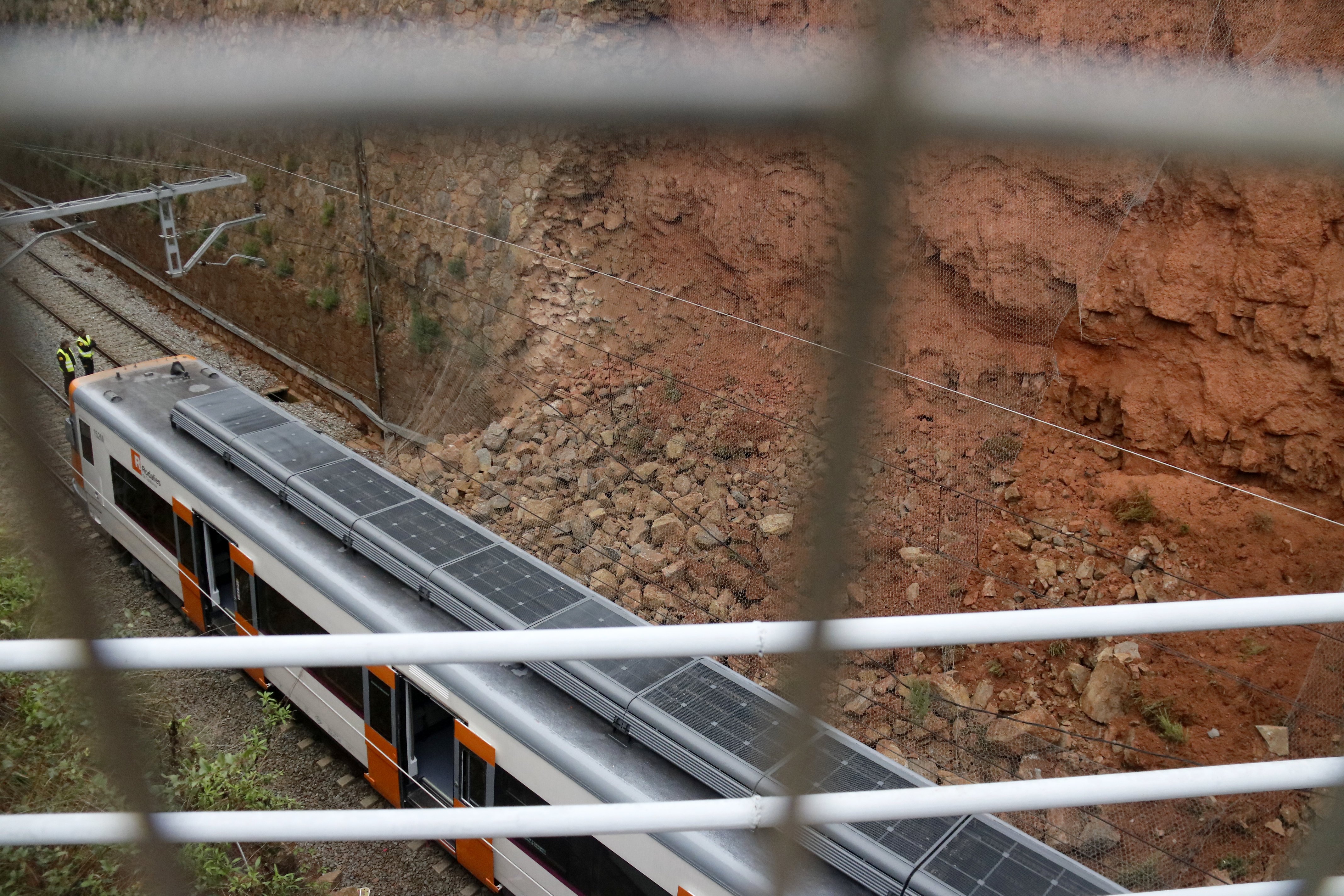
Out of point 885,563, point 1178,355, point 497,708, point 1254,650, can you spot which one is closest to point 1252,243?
point 1178,355

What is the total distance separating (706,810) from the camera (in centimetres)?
Answer: 100

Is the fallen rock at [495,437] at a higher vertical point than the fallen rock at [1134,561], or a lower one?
lower

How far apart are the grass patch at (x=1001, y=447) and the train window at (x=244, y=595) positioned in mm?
4076

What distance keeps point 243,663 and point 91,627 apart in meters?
0.21

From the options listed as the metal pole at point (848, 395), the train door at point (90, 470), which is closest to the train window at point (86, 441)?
the train door at point (90, 470)

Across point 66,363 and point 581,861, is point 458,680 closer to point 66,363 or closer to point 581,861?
point 581,861

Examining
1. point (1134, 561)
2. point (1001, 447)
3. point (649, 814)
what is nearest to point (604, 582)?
point (1001, 447)

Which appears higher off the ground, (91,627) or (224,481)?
(91,627)

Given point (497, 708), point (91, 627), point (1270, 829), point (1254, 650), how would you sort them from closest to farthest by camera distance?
point (91, 627)
point (497, 708)
point (1270, 829)
point (1254, 650)

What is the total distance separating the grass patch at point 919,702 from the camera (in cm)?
534

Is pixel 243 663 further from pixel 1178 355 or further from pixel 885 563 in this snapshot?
pixel 1178 355

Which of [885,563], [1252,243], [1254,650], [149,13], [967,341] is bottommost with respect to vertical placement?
[1254,650]

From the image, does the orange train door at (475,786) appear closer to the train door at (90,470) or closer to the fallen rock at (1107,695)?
→ the fallen rock at (1107,695)

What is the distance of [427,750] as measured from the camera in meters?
4.70
